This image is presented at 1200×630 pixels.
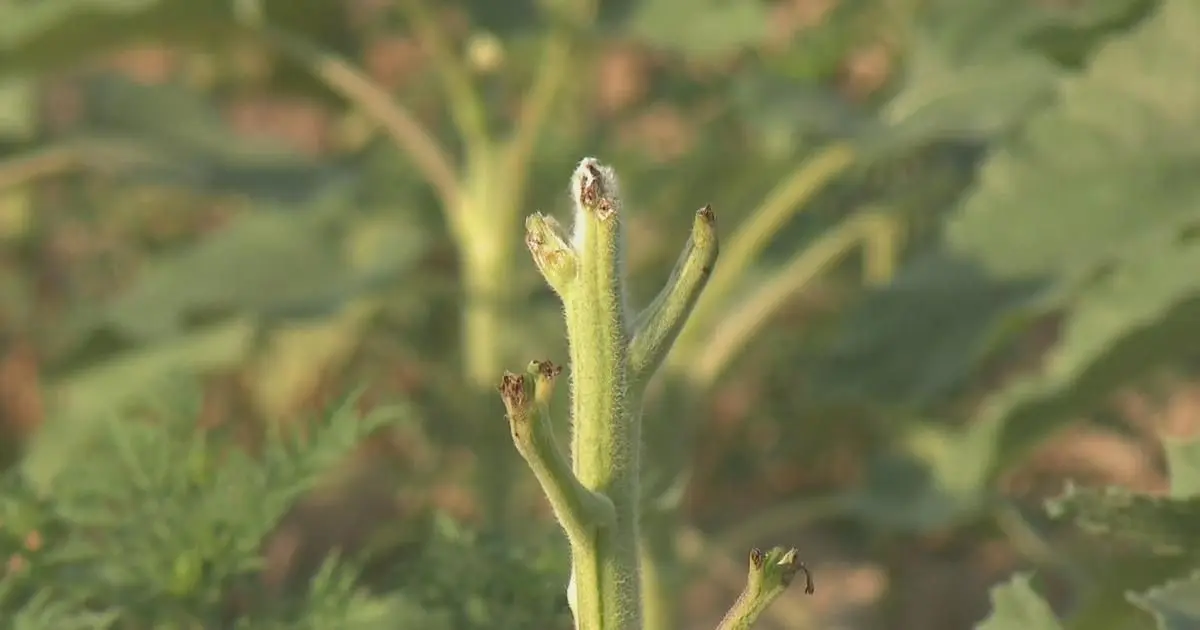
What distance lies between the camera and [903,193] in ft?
4.66

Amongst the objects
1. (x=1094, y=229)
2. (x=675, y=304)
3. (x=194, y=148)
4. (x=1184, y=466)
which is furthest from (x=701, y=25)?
(x=675, y=304)

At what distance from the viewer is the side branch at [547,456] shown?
0.52 meters

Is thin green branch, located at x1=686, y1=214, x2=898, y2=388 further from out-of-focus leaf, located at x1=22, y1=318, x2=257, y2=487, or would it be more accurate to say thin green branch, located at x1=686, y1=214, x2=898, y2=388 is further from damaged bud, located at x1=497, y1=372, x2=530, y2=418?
damaged bud, located at x1=497, y1=372, x2=530, y2=418

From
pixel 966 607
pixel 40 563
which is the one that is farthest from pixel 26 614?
pixel 966 607

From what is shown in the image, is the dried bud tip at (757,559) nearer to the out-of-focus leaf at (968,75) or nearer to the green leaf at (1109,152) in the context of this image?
the green leaf at (1109,152)

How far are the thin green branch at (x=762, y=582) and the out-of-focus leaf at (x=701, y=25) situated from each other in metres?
0.87

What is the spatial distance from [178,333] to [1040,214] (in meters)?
0.89

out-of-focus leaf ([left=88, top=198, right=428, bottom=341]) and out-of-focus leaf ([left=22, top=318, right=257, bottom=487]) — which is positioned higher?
out-of-focus leaf ([left=88, top=198, right=428, bottom=341])

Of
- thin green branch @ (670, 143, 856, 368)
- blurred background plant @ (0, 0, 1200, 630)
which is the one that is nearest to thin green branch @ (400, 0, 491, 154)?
blurred background plant @ (0, 0, 1200, 630)

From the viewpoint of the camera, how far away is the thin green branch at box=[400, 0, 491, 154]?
1389 mm

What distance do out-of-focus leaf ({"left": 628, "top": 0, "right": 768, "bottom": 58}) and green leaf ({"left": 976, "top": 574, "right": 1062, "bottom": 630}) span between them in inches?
29.2

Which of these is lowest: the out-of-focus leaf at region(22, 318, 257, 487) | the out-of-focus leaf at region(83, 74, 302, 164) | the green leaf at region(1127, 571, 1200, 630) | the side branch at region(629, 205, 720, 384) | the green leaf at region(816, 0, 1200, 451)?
the green leaf at region(1127, 571, 1200, 630)

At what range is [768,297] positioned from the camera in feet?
4.36

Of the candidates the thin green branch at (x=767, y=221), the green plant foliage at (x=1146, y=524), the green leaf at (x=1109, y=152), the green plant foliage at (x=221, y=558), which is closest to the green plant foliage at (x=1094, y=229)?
the green leaf at (x=1109, y=152)
